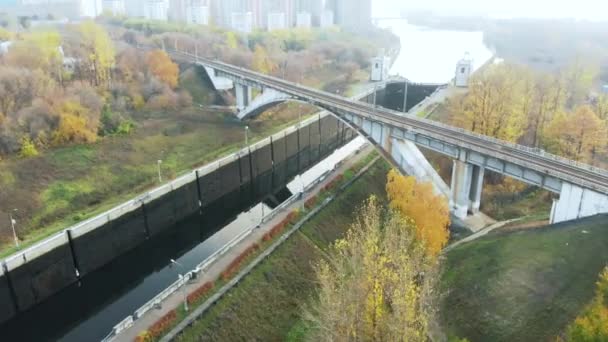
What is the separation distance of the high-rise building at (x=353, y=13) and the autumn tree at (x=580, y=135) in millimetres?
146451

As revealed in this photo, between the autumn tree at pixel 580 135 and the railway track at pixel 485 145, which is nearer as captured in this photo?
the railway track at pixel 485 145

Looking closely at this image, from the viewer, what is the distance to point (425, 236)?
29.4m

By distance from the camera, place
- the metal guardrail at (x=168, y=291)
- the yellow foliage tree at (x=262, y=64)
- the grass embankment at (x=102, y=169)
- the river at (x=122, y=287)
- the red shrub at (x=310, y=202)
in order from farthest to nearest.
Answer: the yellow foliage tree at (x=262, y=64) → the red shrub at (x=310, y=202) → the grass embankment at (x=102, y=169) → the river at (x=122, y=287) → the metal guardrail at (x=168, y=291)

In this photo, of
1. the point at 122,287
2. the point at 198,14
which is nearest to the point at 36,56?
the point at 122,287

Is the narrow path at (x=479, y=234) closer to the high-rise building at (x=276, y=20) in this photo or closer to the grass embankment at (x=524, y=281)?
the grass embankment at (x=524, y=281)

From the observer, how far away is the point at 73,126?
50312 millimetres

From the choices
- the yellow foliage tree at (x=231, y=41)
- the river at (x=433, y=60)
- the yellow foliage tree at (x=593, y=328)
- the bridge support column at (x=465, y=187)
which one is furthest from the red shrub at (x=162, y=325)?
the river at (x=433, y=60)

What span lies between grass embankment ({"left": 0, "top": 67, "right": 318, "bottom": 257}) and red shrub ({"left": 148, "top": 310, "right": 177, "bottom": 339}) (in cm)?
1671

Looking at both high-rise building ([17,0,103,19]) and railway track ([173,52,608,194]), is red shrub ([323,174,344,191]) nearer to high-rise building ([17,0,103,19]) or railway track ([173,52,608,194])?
railway track ([173,52,608,194])

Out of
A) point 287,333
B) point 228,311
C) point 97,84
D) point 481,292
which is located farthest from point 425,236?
point 97,84

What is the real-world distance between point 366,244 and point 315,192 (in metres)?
20.0

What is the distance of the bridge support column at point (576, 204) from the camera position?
98.4 ft

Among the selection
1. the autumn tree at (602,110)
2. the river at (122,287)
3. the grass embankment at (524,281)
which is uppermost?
the autumn tree at (602,110)

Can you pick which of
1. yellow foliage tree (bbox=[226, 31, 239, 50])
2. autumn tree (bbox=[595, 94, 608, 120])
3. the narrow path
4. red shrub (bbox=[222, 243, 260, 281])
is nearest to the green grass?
red shrub (bbox=[222, 243, 260, 281])
